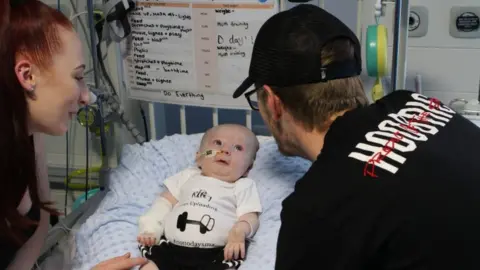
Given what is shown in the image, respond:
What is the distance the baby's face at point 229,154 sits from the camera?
6.37ft

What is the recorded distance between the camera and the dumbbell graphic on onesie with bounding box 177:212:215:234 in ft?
5.77

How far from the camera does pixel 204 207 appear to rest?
1813 millimetres

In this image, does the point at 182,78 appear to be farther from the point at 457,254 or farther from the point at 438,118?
the point at 457,254

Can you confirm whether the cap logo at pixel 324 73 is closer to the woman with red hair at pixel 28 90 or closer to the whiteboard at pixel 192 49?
the woman with red hair at pixel 28 90

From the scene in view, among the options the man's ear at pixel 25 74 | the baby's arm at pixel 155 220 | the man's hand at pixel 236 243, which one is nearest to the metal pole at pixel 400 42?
the man's hand at pixel 236 243

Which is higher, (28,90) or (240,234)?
(28,90)

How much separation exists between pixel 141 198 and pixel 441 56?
1224mm

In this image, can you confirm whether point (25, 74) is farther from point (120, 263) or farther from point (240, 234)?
point (240, 234)

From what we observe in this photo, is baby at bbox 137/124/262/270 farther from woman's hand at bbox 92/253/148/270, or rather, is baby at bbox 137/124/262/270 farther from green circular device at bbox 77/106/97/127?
green circular device at bbox 77/106/97/127

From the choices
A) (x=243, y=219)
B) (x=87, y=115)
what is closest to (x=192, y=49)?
(x=87, y=115)

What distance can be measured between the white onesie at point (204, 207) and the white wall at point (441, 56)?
0.79 metres

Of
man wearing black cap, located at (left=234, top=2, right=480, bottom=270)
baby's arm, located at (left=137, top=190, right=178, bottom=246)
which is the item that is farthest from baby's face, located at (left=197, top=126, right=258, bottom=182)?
man wearing black cap, located at (left=234, top=2, right=480, bottom=270)

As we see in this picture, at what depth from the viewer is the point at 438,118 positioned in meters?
1.18

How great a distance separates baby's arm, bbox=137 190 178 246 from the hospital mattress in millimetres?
49
